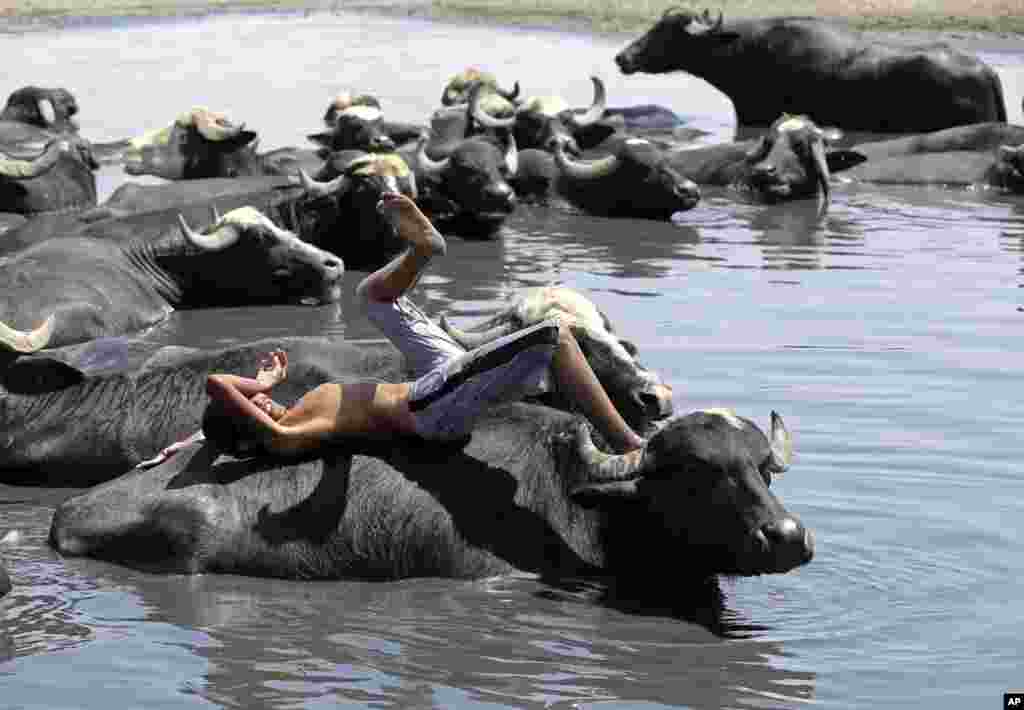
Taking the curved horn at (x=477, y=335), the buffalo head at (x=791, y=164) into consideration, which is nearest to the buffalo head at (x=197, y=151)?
the buffalo head at (x=791, y=164)

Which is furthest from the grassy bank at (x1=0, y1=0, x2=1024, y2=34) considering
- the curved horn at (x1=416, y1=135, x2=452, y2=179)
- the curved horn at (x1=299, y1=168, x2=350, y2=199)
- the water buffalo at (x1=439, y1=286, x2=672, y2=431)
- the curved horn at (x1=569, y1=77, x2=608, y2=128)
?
the water buffalo at (x1=439, y1=286, x2=672, y2=431)

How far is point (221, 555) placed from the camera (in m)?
8.30

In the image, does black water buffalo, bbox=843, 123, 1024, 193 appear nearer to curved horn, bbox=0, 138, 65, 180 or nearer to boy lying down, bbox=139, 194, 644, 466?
curved horn, bbox=0, 138, 65, 180

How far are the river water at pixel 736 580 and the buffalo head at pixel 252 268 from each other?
0.68 feet

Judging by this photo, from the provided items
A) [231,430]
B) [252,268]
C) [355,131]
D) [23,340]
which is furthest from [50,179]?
[231,430]

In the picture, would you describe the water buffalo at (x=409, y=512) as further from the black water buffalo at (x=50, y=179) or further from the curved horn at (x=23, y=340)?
the black water buffalo at (x=50, y=179)

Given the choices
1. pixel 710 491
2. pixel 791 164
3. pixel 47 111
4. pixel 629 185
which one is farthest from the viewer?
pixel 47 111

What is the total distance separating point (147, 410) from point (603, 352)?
215 cm

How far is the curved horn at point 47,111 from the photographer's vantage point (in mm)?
21391

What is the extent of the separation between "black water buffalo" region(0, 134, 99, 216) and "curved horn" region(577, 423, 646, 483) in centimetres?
1112

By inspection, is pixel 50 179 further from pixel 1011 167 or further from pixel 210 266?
pixel 1011 167

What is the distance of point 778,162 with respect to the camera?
67.0ft

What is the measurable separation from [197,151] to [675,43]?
30.2 ft

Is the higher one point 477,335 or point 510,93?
point 477,335
